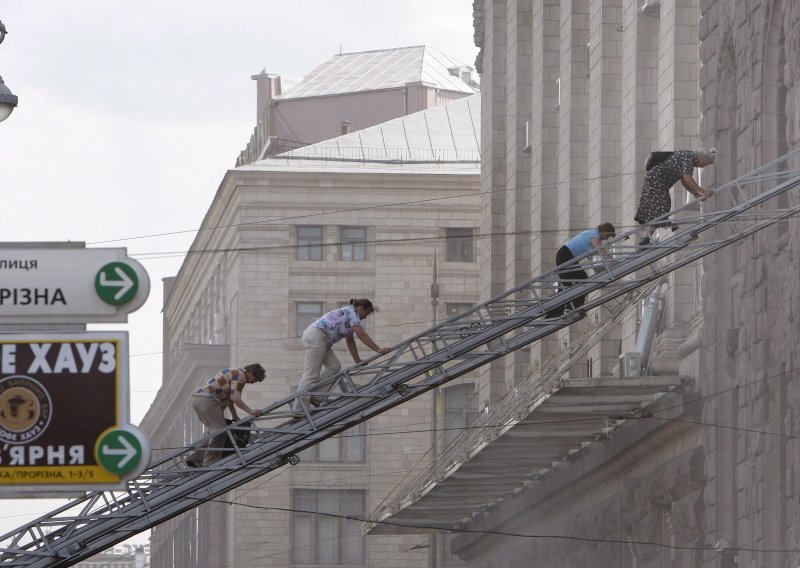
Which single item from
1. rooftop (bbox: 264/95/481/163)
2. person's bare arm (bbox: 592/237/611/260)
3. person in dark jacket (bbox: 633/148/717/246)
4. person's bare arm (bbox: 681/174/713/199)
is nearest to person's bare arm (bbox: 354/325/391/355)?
person's bare arm (bbox: 592/237/611/260)

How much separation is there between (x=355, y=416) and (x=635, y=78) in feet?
43.7

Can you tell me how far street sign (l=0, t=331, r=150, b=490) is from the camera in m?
13.7

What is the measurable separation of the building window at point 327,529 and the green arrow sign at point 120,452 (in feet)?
187

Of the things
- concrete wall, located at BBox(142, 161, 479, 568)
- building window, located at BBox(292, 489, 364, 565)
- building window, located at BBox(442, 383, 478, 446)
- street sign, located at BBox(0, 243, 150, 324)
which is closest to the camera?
street sign, located at BBox(0, 243, 150, 324)

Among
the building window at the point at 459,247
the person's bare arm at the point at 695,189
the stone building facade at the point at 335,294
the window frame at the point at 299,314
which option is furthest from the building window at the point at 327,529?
the person's bare arm at the point at 695,189

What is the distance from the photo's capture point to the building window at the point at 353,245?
239 ft

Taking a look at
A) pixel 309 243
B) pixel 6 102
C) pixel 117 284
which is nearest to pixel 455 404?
pixel 309 243

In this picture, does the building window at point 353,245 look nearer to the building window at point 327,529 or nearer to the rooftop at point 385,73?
the building window at point 327,529

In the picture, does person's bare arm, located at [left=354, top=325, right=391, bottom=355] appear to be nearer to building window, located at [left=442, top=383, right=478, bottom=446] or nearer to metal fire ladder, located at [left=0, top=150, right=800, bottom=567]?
metal fire ladder, located at [left=0, top=150, right=800, bottom=567]

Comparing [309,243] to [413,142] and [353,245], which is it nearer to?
[353,245]

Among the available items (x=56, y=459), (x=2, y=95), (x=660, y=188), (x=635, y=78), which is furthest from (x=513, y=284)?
(x=56, y=459)

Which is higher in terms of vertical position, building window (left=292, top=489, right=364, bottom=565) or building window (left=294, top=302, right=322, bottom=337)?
building window (left=294, top=302, right=322, bottom=337)

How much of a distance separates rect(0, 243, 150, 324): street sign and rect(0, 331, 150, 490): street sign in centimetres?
20

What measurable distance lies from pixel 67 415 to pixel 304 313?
5878cm
